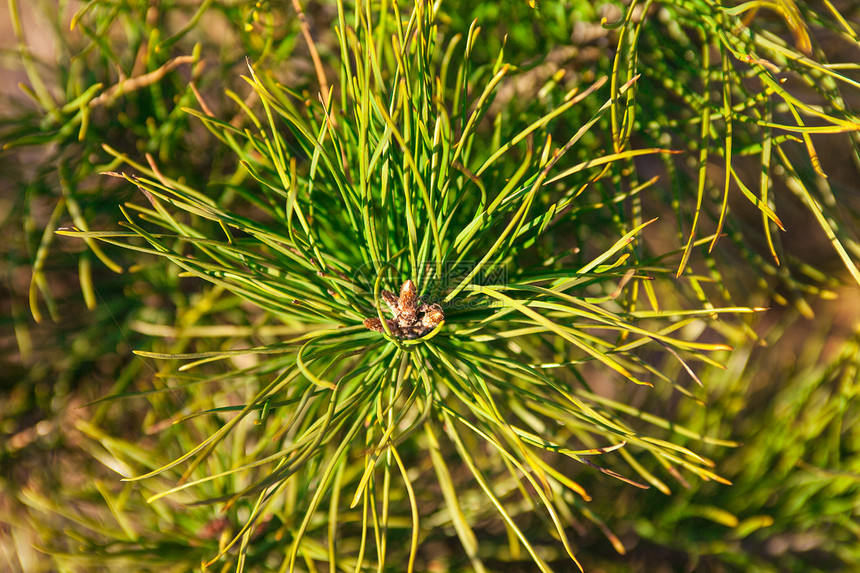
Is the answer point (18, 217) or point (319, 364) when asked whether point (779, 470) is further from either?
point (18, 217)

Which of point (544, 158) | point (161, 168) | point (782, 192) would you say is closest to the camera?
point (544, 158)

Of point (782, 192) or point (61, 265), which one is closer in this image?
point (61, 265)

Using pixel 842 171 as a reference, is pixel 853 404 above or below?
below

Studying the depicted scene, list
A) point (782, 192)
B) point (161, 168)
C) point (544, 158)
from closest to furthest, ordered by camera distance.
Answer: point (544, 158), point (161, 168), point (782, 192)

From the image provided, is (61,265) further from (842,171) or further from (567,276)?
(842,171)

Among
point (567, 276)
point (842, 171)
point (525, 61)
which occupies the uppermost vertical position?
point (525, 61)

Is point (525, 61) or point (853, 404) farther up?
point (525, 61)

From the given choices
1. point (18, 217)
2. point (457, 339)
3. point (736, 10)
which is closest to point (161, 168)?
point (18, 217)

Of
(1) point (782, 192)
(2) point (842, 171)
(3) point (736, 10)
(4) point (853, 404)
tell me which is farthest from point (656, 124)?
(2) point (842, 171)

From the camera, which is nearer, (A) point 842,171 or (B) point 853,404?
(B) point 853,404
